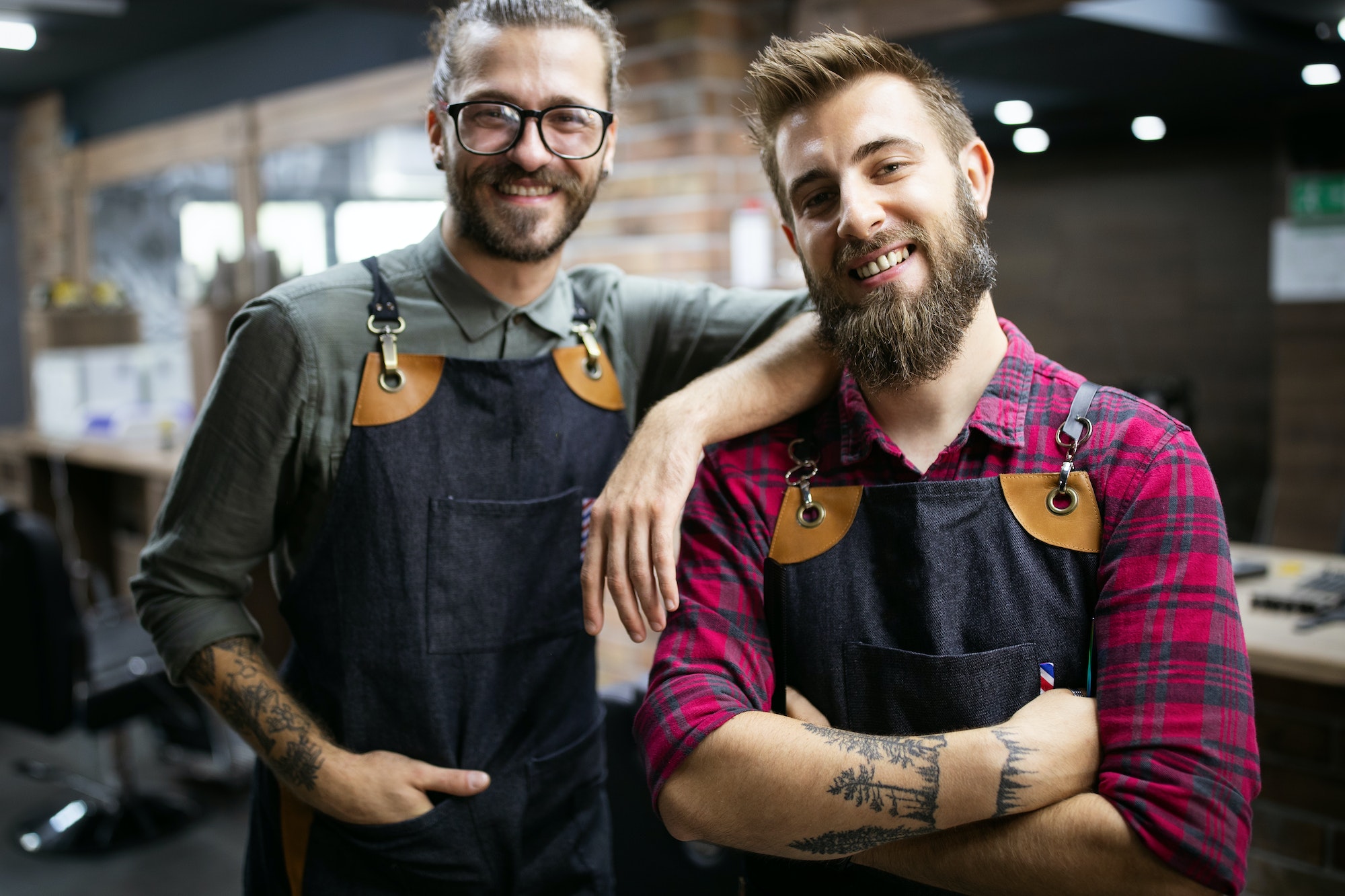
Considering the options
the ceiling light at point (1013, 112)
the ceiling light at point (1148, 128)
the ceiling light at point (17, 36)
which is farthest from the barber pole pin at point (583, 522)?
the ceiling light at point (1148, 128)

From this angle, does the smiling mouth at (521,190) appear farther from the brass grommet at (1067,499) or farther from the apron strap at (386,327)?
the brass grommet at (1067,499)

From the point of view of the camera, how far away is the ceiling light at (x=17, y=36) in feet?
17.3

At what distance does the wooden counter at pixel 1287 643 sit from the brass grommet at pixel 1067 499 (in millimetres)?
916

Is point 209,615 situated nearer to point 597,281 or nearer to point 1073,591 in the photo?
point 597,281

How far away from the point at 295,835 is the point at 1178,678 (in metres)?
1.11

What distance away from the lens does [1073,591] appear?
42.8 inches

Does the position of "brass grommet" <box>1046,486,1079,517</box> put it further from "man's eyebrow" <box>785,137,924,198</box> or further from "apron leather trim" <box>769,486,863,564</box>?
"man's eyebrow" <box>785,137,924,198</box>

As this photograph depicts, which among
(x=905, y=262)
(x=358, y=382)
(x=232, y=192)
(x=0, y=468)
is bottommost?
(x=0, y=468)

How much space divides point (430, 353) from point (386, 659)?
0.40 meters

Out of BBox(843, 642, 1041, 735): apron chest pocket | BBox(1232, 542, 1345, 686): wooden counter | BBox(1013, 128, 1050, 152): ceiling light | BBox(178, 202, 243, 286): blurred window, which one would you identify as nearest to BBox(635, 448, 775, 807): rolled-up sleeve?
BBox(843, 642, 1041, 735): apron chest pocket

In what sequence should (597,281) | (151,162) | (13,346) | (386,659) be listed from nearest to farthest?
(386,659) < (597,281) < (151,162) < (13,346)

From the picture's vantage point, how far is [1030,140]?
7.62m

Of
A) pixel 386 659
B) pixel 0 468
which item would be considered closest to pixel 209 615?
pixel 386 659

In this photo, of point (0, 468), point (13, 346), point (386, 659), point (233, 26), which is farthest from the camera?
point (13, 346)
